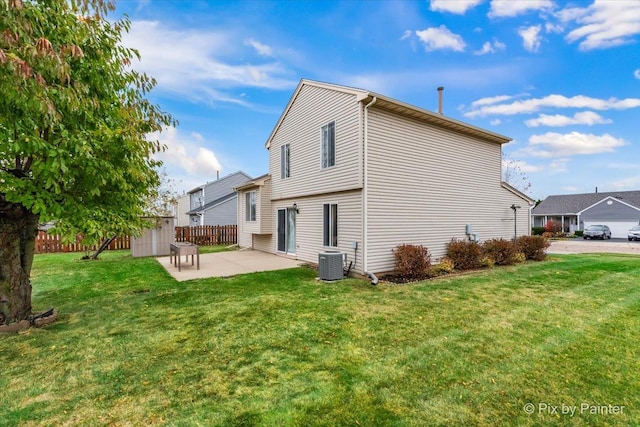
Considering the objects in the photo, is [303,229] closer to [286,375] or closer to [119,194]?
[119,194]

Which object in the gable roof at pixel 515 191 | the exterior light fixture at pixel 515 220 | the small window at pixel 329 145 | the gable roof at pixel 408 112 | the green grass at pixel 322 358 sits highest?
the gable roof at pixel 408 112

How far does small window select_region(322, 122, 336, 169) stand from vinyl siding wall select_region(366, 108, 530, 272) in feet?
4.89

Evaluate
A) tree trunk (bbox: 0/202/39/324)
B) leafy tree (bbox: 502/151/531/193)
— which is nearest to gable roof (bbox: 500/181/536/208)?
tree trunk (bbox: 0/202/39/324)

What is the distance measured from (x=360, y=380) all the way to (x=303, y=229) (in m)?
8.40

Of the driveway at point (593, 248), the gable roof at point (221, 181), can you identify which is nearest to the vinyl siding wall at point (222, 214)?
the gable roof at point (221, 181)

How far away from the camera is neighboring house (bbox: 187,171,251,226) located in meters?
26.6

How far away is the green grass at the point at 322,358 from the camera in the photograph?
2.63 m

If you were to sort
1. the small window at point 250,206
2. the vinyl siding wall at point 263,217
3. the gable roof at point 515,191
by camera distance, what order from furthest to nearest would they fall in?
the small window at point 250,206
the vinyl siding wall at point 263,217
the gable roof at point 515,191

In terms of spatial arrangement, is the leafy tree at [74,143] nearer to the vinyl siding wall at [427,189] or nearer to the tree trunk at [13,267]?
the tree trunk at [13,267]

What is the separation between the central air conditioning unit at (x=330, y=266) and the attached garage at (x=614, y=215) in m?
40.1

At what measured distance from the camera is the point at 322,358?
3621mm

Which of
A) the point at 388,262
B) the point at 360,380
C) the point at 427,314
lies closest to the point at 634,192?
the point at 388,262

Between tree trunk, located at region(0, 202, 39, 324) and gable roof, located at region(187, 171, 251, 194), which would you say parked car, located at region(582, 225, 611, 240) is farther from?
tree trunk, located at region(0, 202, 39, 324)

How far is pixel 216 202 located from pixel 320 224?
19126mm
